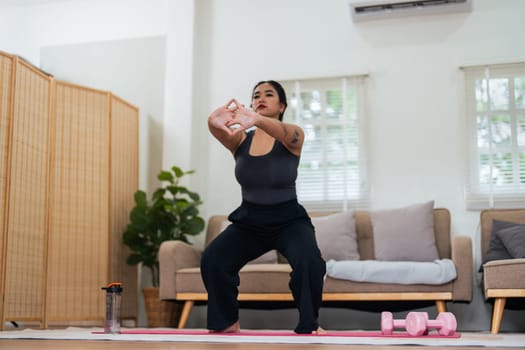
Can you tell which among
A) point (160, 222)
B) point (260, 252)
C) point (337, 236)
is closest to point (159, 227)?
point (160, 222)

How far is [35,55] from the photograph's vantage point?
622 cm

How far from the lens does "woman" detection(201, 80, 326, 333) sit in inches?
122

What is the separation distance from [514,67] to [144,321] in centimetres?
348

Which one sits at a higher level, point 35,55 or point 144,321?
point 35,55

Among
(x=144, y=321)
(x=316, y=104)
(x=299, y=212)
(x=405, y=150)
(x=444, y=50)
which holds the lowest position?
(x=144, y=321)

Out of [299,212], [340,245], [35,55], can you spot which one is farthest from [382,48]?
[35,55]

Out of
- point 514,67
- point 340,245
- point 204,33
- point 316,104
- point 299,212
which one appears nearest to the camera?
point 299,212

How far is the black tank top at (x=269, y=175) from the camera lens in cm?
323

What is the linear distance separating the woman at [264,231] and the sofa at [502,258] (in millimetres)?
1304

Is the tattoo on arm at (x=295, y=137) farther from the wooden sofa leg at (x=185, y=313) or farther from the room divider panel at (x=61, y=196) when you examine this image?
the room divider panel at (x=61, y=196)

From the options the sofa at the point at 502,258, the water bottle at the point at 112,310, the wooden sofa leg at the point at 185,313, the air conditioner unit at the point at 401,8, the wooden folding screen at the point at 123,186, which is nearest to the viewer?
the water bottle at the point at 112,310

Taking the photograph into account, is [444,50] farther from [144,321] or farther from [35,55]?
[35,55]

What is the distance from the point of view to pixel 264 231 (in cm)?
323

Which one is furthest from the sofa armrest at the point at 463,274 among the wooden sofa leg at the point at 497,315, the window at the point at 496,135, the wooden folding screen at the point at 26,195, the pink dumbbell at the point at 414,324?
the wooden folding screen at the point at 26,195
